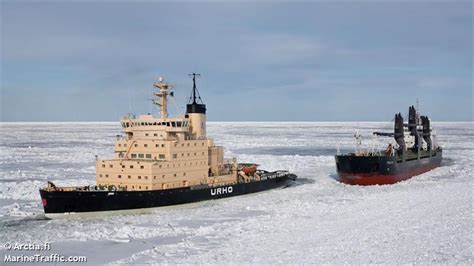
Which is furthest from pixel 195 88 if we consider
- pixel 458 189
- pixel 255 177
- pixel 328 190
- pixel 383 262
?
pixel 383 262

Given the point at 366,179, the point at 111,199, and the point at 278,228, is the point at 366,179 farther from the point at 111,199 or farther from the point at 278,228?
the point at 111,199

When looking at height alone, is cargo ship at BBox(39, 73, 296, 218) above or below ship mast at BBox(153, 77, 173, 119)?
below

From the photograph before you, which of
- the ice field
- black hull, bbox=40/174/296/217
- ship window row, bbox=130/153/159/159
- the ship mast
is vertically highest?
the ship mast

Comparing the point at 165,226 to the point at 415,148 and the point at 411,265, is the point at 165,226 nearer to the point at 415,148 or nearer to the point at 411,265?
the point at 411,265

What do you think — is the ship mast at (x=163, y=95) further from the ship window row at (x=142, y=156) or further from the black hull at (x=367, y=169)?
the black hull at (x=367, y=169)

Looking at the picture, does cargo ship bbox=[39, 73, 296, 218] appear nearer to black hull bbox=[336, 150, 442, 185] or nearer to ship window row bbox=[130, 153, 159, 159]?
ship window row bbox=[130, 153, 159, 159]

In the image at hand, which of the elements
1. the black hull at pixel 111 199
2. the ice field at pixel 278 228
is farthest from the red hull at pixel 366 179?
the black hull at pixel 111 199

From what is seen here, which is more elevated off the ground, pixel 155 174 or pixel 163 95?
pixel 163 95

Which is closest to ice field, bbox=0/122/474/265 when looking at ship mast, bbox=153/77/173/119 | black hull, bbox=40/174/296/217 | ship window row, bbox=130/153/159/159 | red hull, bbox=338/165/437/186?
black hull, bbox=40/174/296/217

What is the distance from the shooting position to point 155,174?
674 inches

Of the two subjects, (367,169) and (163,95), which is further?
(367,169)

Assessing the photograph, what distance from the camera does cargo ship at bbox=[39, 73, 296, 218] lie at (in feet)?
52.0

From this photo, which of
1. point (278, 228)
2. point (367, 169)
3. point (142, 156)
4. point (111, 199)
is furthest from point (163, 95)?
point (367, 169)

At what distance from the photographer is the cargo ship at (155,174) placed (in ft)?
52.0
